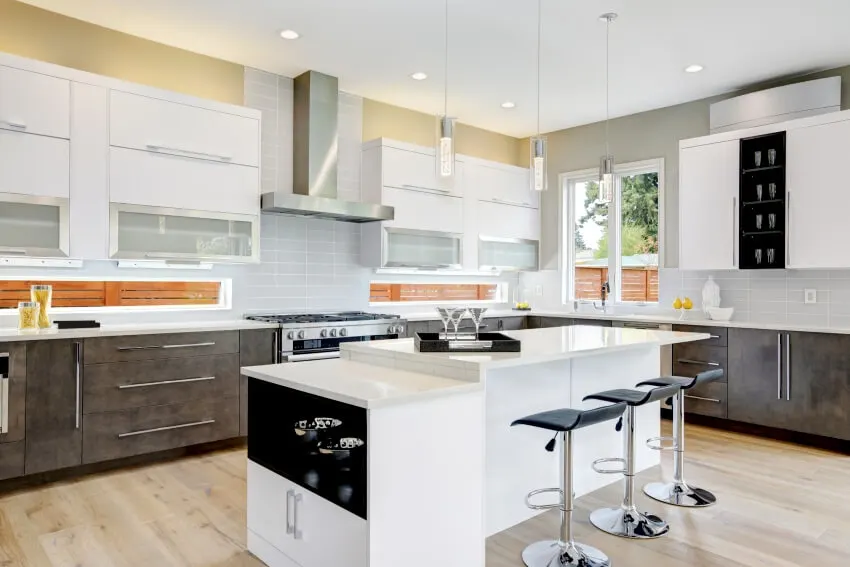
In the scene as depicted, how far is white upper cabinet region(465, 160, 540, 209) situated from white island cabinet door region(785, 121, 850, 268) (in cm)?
242

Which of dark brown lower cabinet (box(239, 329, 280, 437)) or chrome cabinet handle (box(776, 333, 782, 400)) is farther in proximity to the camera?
chrome cabinet handle (box(776, 333, 782, 400))

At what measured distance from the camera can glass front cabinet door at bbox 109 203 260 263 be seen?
12.4 ft

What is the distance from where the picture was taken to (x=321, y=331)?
4.38 metres

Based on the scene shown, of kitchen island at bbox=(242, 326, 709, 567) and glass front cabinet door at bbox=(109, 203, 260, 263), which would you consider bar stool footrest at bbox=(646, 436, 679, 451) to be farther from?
glass front cabinet door at bbox=(109, 203, 260, 263)

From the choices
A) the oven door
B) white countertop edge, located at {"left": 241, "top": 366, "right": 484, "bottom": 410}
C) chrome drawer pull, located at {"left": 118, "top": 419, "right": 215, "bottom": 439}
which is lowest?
chrome drawer pull, located at {"left": 118, "top": 419, "right": 215, "bottom": 439}

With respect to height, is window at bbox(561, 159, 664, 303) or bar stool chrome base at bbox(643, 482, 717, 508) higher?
window at bbox(561, 159, 664, 303)

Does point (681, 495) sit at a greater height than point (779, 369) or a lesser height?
lesser

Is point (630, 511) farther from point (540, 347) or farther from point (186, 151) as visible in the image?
point (186, 151)

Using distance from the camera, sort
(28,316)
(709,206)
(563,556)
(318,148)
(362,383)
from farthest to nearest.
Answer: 1. (709,206)
2. (318,148)
3. (28,316)
4. (563,556)
5. (362,383)

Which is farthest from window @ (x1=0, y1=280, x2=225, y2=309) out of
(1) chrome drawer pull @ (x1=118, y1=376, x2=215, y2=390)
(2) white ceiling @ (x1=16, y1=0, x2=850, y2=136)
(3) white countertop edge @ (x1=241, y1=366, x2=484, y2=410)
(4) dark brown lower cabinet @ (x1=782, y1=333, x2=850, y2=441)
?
(4) dark brown lower cabinet @ (x1=782, y1=333, x2=850, y2=441)

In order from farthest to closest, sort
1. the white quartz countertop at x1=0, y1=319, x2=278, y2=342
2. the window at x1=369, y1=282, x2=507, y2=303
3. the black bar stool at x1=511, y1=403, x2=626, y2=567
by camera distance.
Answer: the window at x1=369, y1=282, x2=507, y2=303
the white quartz countertop at x1=0, y1=319, x2=278, y2=342
the black bar stool at x1=511, y1=403, x2=626, y2=567

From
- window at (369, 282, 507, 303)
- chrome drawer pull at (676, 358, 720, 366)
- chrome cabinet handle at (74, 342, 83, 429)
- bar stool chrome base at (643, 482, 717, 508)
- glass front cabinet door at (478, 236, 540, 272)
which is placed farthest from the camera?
glass front cabinet door at (478, 236, 540, 272)

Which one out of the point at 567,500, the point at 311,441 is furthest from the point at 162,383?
the point at 567,500

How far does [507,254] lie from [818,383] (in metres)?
3.00
